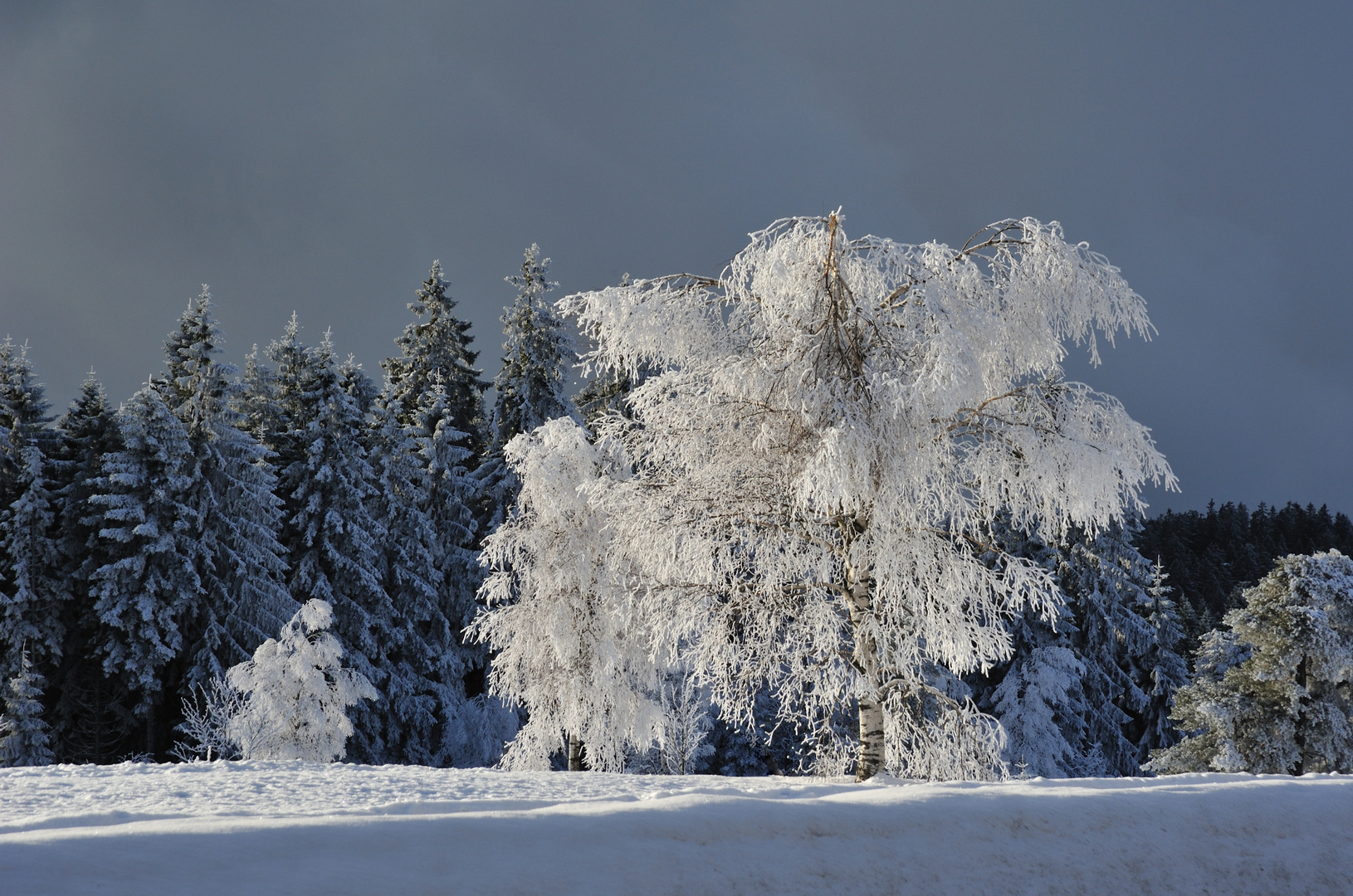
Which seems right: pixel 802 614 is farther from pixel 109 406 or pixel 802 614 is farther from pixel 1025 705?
pixel 109 406

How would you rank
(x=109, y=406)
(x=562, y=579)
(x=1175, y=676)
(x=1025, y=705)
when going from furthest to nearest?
(x=1175, y=676)
(x=109, y=406)
(x=1025, y=705)
(x=562, y=579)

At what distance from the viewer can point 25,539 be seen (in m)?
24.1

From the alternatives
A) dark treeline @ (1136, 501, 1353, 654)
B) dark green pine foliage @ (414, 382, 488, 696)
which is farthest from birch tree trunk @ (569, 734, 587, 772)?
dark treeline @ (1136, 501, 1353, 654)

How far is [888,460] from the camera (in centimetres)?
794

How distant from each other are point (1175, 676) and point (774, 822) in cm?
3208

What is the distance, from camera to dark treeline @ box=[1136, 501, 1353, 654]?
59938mm

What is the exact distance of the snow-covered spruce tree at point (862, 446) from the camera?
311 inches

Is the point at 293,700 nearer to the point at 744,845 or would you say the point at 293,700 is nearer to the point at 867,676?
the point at 867,676

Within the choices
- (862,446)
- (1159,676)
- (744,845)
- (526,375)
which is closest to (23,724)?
(526,375)

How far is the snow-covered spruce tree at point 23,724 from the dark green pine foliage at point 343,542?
6816mm

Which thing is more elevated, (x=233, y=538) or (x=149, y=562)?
(x=233, y=538)

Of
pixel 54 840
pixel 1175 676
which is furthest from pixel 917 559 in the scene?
pixel 1175 676

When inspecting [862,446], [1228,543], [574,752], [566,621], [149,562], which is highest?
[1228,543]

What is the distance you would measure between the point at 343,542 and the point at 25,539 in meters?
8.11
